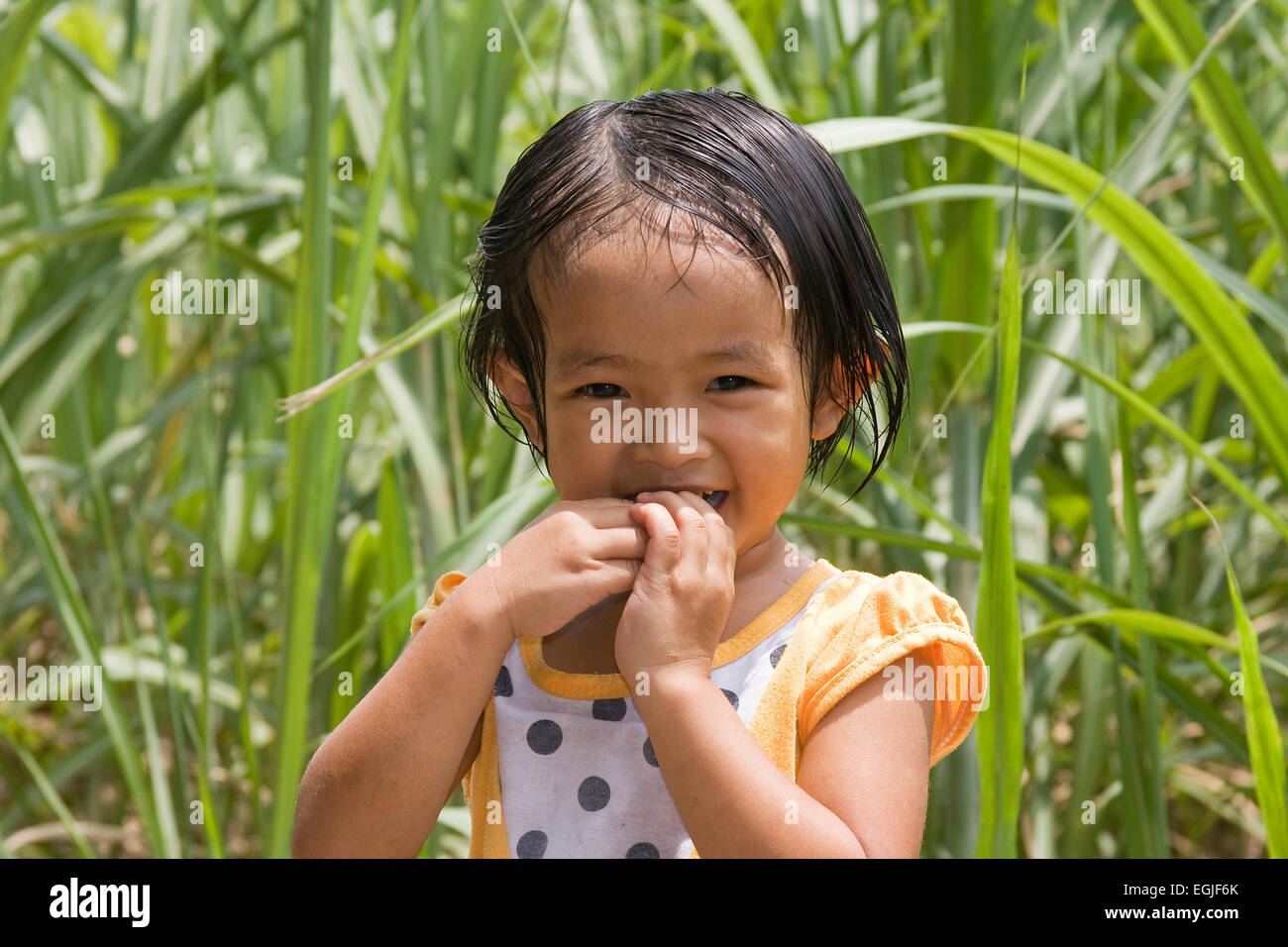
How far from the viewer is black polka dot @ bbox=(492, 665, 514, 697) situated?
604 mm

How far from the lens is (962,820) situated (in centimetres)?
88

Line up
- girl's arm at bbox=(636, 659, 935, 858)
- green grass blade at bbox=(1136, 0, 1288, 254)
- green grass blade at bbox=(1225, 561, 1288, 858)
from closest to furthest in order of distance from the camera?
girl's arm at bbox=(636, 659, 935, 858) < green grass blade at bbox=(1225, 561, 1288, 858) < green grass blade at bbox=(1136, 0, 1288, 254)

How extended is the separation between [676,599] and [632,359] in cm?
10

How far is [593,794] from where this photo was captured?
1.87 feet

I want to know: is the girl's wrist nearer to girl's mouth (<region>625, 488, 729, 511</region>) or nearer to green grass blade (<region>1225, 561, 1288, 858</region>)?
girl's mouth (<region>625, 488, 729, 511</region>)

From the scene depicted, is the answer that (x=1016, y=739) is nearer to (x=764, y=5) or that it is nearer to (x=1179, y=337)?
(x=764, y=5)

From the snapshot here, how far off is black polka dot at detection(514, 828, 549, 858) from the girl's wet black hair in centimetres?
20

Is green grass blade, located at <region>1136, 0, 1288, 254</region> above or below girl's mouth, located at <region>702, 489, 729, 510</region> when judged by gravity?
above

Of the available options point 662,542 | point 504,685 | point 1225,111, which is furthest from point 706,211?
point 1225,111

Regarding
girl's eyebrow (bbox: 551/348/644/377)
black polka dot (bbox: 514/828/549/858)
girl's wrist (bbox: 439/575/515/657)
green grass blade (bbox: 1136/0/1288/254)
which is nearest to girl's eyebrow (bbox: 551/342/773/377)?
girl's eyebrow (bbox: 551/348/644/377)

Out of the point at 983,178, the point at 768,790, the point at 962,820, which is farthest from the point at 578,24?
the point at 768,790

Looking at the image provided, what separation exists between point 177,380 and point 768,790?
1126 millimetres

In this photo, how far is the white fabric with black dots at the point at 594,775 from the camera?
1.85 ft

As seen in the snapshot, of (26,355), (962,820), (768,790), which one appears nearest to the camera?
(768,790)
